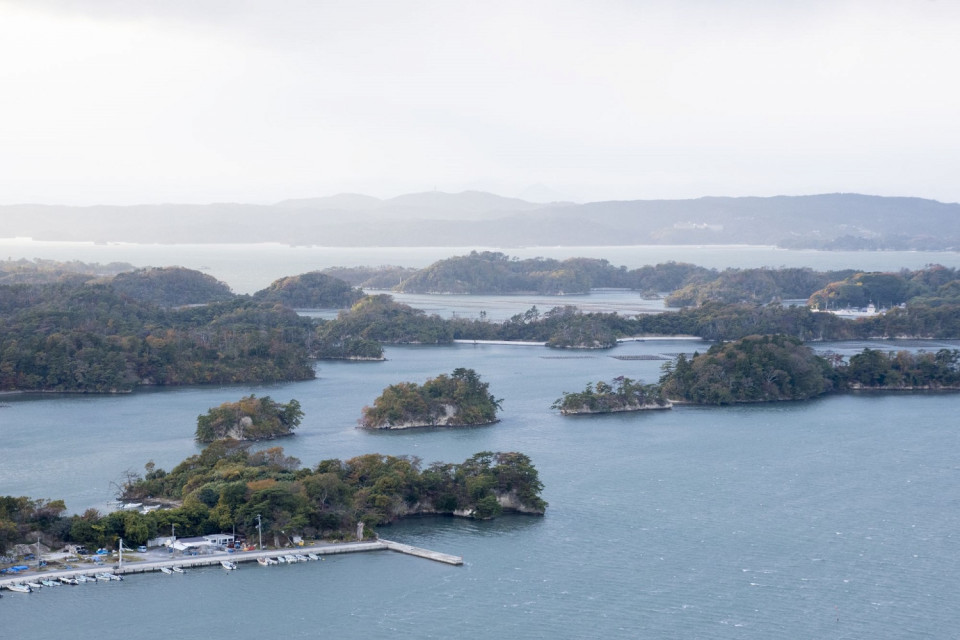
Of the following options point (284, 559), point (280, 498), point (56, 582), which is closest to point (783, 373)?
point (280, 498)

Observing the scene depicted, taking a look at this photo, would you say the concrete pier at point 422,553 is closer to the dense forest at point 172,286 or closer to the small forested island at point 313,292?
the dense forest at point 172,286

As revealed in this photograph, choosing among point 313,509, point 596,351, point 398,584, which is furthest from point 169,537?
point 596,351

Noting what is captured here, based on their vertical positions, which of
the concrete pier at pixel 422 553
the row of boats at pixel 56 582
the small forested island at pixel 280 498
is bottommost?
the row of boats at pixel 56 582

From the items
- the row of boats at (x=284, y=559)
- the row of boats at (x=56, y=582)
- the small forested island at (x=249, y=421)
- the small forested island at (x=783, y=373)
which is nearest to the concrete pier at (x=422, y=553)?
the row of boats at (x=284, y=559)

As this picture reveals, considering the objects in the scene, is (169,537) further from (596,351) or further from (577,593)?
(596,351)

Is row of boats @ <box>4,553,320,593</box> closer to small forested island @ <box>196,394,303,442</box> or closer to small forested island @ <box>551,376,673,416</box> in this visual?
small forested island @ <box>196,394,303,442</box>

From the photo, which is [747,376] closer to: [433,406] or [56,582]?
[433,406]
